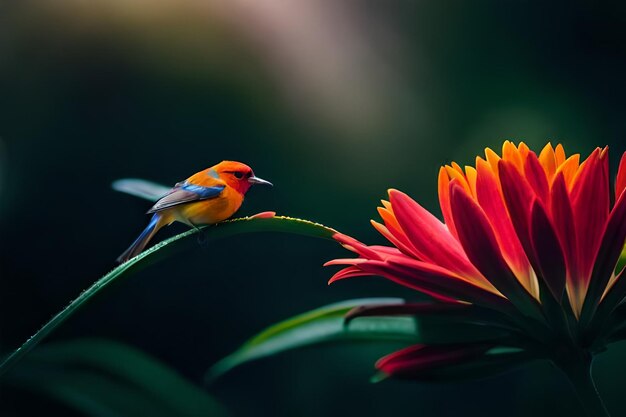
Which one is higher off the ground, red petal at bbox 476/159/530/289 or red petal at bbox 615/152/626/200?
red petal at bbox 615/152/626/200

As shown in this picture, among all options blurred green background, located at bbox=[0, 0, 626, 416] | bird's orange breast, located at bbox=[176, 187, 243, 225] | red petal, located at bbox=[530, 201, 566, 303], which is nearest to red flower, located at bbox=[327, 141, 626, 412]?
red petal, located at bbox=[530, 201, 566, 303]

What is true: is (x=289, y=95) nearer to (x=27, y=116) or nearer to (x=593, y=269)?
(x=27, y=116)

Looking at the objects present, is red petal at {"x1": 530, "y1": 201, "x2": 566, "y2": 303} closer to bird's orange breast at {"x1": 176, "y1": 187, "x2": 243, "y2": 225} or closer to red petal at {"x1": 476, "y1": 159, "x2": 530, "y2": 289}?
red petal at {"x1": 476, "y1": 159, "x2": 530, "y2": 289}

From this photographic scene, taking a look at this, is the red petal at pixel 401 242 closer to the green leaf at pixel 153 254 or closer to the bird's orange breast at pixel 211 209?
the green leaf at pixel 153 254

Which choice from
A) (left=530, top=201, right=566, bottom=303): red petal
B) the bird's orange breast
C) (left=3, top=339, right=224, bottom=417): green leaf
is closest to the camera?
(left=530, top=201, right=566, bottom=303): red petal

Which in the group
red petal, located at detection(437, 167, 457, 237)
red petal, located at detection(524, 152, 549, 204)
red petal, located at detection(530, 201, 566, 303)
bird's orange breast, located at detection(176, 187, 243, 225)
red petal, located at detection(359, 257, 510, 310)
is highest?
bird's orange breast, located at detection(176, 187, 243, 225)

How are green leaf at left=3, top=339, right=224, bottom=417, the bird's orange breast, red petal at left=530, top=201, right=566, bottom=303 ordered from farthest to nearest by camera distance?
green leaf at left=3, top=339, right=224, bottom=417 < the bird's orange breast < red petal at left=530, top=201, right=566, bottom=303

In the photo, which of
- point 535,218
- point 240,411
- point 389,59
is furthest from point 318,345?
point 389,59
